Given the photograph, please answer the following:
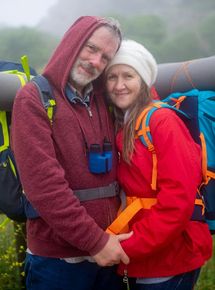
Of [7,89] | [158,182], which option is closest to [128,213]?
[158,182]

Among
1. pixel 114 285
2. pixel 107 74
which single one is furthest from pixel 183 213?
pixel 107 74

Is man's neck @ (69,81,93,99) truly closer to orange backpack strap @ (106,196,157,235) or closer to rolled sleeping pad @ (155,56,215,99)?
orange backpack strap @ (106,196,157,235)

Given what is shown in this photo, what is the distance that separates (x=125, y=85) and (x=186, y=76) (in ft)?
2.06

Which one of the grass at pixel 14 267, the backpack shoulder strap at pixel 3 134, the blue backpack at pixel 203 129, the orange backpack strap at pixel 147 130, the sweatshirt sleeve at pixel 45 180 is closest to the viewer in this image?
the sweatshirt sleeve at pixel 45 180

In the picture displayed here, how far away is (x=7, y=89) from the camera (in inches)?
86.1

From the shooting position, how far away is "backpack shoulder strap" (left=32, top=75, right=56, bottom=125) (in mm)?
1680

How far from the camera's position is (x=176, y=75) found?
2.44m

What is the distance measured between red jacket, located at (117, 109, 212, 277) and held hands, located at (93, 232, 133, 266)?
26mm

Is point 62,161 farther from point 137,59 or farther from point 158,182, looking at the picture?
point 137,59

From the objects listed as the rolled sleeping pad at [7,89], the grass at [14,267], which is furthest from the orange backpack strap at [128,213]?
the grass at [14,267]

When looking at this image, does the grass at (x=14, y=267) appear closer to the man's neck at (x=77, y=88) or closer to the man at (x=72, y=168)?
the man at (x=72, y=168)

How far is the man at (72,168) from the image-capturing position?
5.26 feet

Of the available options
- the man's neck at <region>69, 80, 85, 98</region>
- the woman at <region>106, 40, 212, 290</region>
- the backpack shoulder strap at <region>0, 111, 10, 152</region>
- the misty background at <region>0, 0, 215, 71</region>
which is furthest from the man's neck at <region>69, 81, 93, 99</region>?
the misty background at <region>0, 0, 215, 71</region>

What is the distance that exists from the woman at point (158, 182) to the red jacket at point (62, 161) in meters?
0.12
